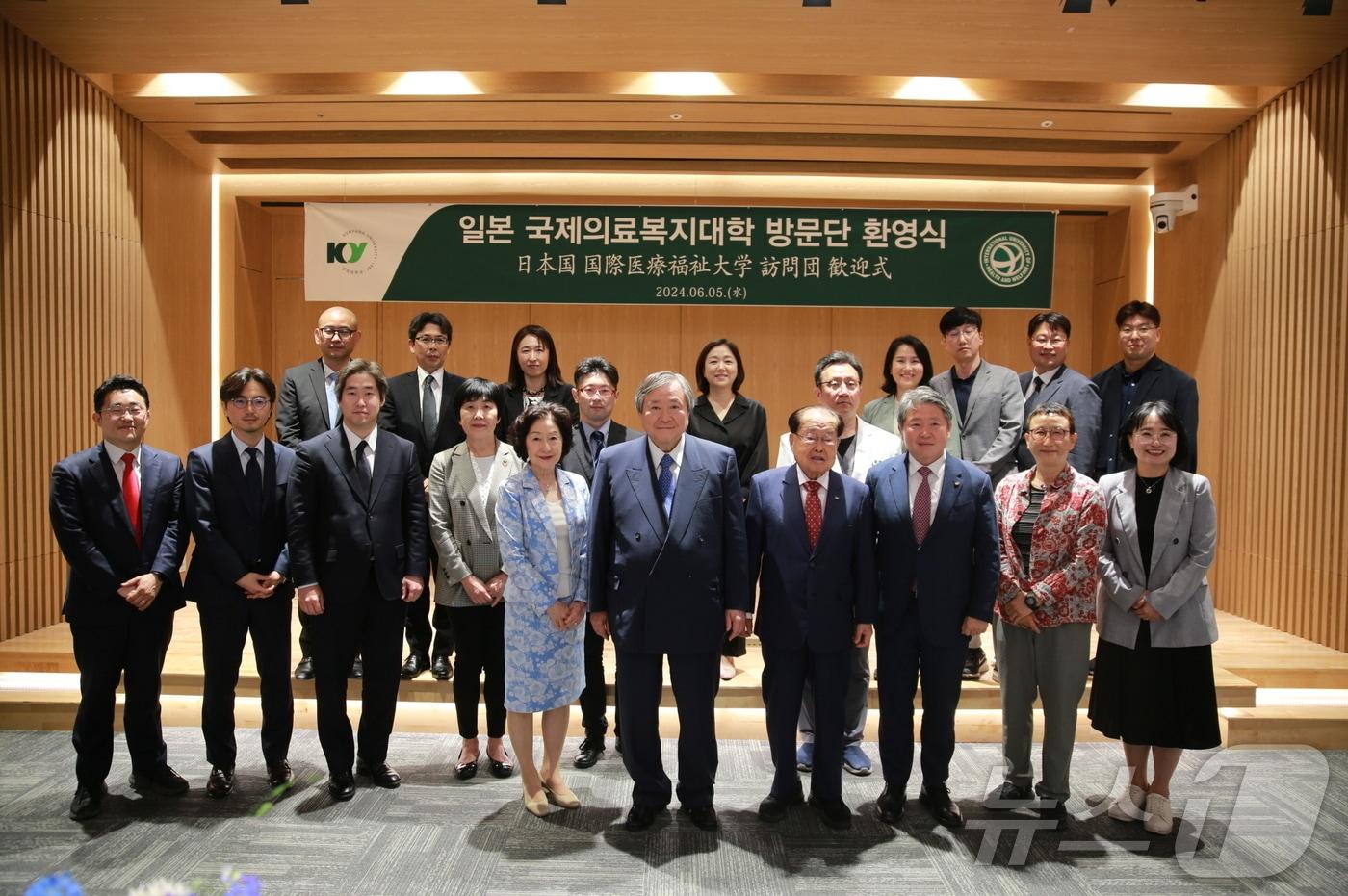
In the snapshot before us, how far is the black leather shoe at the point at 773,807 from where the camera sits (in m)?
3.18

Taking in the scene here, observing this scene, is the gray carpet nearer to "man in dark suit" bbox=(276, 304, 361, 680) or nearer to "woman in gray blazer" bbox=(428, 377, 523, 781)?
"woman in gray blazer" bbox=(428, 377, 523, 781)

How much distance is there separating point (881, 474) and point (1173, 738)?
136 centimetres

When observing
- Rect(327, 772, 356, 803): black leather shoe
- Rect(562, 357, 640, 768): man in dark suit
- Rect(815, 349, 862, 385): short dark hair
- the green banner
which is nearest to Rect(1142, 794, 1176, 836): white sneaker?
Rect(815, 349, 862, 385): short dark hair

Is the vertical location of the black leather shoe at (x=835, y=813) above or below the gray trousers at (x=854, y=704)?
below

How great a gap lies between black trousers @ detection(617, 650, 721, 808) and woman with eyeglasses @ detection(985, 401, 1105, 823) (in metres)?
1.11

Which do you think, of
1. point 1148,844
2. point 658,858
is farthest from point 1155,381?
point 658,858

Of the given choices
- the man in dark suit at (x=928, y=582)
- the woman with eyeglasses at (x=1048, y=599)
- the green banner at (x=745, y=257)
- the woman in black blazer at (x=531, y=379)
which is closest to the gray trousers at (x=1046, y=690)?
the woman with eyeglasses at (x=1048, y=599)

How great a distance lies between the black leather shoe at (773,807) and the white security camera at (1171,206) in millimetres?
5009

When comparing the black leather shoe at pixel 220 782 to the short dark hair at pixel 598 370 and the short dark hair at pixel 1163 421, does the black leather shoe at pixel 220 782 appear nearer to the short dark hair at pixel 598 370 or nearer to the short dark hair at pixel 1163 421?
the short dark hair at pixel 598 370

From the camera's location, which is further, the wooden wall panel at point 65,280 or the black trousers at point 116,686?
the wooden wall panel at point 65,280

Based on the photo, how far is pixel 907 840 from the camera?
9.96ft

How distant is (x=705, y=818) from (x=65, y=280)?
472cm

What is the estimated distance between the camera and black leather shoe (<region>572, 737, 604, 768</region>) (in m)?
3.67

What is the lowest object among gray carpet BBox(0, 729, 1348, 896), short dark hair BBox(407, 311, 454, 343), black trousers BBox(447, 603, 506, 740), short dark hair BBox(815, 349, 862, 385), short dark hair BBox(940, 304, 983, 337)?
gray carpet BBox(0, 729, 1348, 896)
